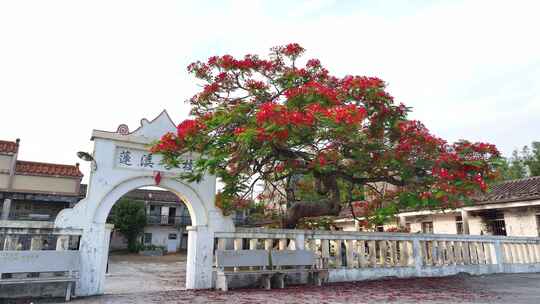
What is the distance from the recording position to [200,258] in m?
8.31

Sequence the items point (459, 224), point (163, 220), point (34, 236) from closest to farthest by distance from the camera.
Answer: point (34, 236) < point (459, 224) < point (163, 220)

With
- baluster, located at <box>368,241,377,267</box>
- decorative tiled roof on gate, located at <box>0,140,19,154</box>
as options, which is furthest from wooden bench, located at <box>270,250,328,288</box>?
decorative tiled roof on gate, located at <box>0,140,19,154</box>

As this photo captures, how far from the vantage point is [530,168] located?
1377 inches

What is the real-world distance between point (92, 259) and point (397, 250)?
867 cm

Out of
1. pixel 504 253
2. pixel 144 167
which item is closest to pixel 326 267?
pixel 144 167

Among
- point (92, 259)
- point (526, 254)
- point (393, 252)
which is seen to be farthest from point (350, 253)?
Result: point (526, 254)

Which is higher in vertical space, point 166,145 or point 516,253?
point 166,145

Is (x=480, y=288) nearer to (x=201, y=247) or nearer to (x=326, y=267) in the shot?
(x=326, y=267)

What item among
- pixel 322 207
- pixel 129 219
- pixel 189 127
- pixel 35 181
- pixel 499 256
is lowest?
pixel 499 256

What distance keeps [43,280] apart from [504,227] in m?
17.0

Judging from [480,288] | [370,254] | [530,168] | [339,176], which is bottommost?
[480,288]

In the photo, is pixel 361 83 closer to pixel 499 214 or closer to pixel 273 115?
pixel 273 115

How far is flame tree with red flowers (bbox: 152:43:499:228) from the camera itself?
6.87 m

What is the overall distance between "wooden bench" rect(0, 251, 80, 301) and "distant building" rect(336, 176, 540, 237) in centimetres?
1306
